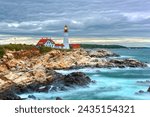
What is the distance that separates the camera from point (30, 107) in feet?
24.2

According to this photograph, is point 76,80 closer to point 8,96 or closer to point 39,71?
point 39,71

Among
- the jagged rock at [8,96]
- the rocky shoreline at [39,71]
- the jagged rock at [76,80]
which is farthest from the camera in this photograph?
the jagged rock at [76,80]

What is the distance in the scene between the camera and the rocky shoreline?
20.0 m

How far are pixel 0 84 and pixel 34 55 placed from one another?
21.2 meters

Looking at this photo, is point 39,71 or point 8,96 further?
point 39,71

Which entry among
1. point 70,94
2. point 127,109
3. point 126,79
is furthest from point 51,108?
point 126,79

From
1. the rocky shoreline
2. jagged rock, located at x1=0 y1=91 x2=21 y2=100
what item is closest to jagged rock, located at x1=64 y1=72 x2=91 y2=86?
the rocky shoreline

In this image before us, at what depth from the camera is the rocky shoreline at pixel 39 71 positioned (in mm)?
19991

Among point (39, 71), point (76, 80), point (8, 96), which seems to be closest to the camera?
point (8, 96)

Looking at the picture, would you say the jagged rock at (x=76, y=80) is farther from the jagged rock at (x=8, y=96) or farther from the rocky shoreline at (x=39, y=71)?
the jagged rock at (x=8, y=96)

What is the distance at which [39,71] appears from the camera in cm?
2389

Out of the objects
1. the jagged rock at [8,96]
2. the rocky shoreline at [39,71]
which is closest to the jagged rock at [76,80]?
the rocky shoreline at [39,71]

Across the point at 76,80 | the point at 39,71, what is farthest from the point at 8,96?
the point at 39,71

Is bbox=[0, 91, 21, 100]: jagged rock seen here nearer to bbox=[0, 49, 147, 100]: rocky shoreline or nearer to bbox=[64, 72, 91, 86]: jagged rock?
bbox=[0, 49, 147, 100]: rocky shoreline
